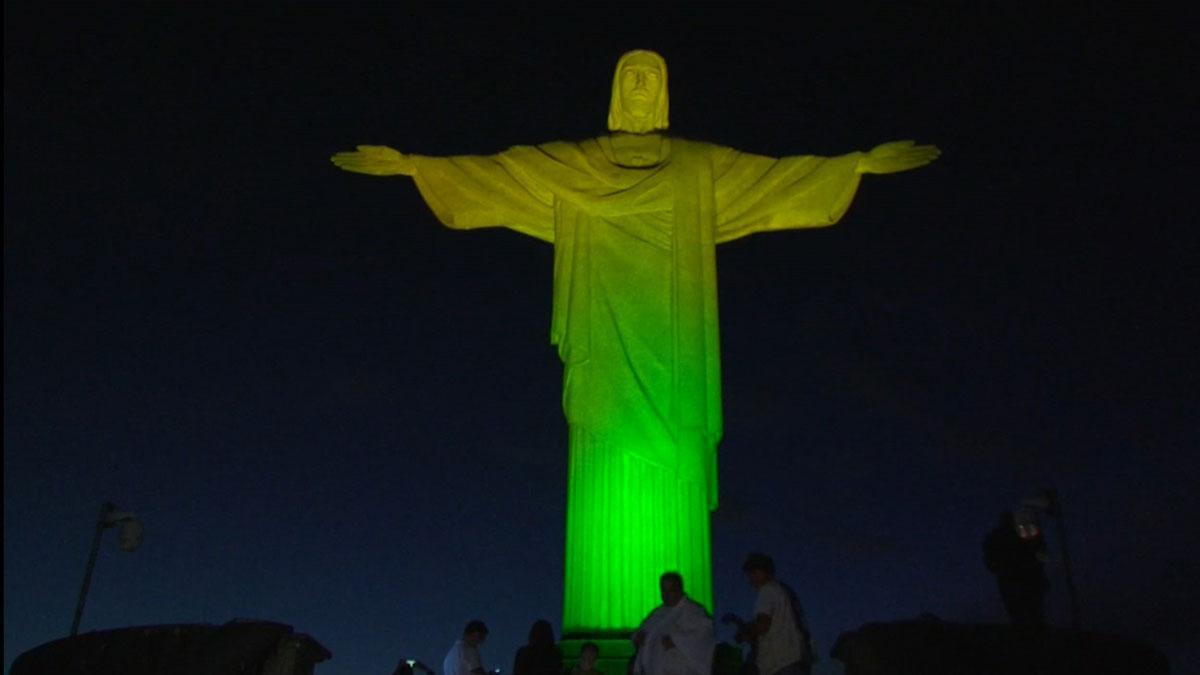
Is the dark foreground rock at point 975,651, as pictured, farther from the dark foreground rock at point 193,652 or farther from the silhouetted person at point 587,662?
the dark foreground rock at point 193,652

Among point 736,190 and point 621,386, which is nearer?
point 621,386

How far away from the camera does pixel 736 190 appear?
1134 centimetres

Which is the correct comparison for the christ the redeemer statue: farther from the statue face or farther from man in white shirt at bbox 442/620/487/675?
man in white shirt at bbox 442/620/487/675

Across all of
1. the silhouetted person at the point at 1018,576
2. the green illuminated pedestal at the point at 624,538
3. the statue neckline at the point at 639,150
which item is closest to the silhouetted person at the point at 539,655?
the green illuminated pedestal at the point at 624,538

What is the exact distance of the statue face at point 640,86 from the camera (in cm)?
1170

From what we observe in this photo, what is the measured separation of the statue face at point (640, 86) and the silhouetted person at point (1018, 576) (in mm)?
5491

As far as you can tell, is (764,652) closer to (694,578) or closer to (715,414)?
(694,578)

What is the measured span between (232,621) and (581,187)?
5.52 metres

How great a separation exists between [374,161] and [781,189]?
4.01 metres

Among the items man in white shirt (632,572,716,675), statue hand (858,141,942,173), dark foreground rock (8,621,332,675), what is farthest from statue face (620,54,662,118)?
dark foreground rock (8,621,332,675)

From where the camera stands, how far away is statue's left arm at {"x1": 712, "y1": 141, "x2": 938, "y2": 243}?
11.1 meters

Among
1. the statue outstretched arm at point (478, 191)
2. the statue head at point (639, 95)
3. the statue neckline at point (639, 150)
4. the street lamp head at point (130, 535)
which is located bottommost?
the street lamp head at point (130, 535)

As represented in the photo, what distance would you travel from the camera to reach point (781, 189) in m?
11.3

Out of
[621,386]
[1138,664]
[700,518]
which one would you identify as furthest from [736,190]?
[1138,664]
